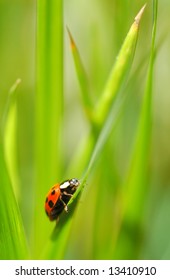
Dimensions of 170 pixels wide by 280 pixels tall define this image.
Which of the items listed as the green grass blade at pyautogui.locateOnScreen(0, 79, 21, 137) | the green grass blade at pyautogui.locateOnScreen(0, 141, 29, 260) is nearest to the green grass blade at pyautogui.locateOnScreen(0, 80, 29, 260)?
the green grass blade at pyautogui.locateOnScreen(0, 141, 29, 260)

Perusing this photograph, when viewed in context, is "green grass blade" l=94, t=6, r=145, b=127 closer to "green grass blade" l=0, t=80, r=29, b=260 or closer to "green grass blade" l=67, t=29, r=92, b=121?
"green grass blade" l=67, t=29, r=92, b=121

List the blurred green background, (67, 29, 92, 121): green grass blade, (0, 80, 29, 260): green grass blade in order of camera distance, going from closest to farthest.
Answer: (0, 80, 29, 260): green grass blade → (67, 29, 92, 121): green grass blade → the blurred green background

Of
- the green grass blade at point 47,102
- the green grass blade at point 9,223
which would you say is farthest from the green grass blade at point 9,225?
the green grass blade at point 47,102

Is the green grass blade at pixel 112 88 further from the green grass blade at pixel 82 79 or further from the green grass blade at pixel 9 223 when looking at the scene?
the green grass blade at pixel 9 223

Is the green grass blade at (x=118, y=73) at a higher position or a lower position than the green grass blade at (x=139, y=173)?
higher

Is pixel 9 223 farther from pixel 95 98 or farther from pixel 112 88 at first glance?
pixel 95 98

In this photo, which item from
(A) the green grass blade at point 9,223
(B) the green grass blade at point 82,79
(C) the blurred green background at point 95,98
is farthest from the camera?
(C) the blurred green background at point 95,98
